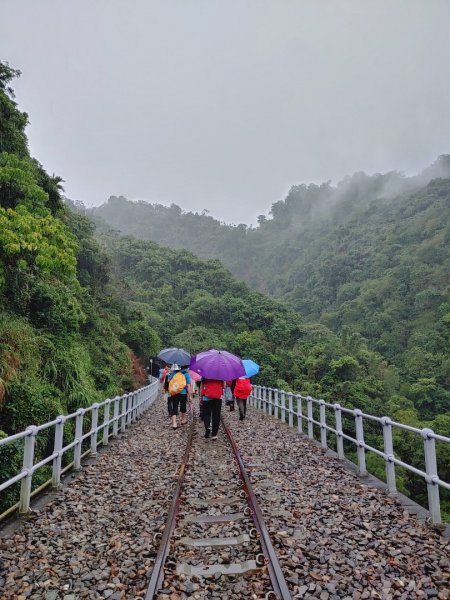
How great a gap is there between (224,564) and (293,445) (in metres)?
6.44

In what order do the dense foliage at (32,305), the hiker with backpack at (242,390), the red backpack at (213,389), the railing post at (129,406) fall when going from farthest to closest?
the hiker with backpack at (242,390), the railing post at (129,406), the red backpack at (213,389), the dense foliage at (32,305)

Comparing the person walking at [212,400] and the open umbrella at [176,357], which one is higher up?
the open umbrella at [176,357]

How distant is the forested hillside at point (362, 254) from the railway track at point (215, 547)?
34.6 m

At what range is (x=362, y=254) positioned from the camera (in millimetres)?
83938

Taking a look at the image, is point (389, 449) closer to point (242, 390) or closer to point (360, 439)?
point (360, 439)

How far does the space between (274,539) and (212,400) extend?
5.66 meters

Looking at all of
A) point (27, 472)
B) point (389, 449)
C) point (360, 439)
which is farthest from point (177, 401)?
point (389, 449)

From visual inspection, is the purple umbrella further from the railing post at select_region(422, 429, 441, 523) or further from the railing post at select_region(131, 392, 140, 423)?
the railing post at select_region(422, 429, 441, 523)

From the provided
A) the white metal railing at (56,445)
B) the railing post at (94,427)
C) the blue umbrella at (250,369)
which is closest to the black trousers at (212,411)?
the white metal railing at (56,445)

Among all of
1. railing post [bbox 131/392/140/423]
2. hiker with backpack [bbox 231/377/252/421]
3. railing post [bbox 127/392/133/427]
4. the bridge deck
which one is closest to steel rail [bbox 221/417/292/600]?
the bridge deck

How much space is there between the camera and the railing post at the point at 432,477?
498cm

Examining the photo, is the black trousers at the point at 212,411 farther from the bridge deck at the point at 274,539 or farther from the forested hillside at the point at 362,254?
the forested hillside at the point at 362,254

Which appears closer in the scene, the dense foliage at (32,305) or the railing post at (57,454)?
the railing post at (57,454)

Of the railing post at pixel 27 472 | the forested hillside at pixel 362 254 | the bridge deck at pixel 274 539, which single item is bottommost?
the bridge deck at pixel 274 539
